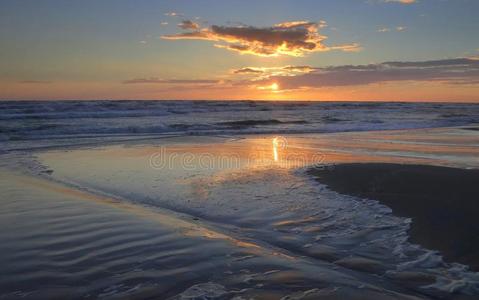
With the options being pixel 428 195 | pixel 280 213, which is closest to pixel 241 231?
pixel 280 213

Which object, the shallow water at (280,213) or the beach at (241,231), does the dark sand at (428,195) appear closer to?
the beach at (241,231)

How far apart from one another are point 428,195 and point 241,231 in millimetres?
3424

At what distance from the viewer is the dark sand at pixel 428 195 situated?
4.97m

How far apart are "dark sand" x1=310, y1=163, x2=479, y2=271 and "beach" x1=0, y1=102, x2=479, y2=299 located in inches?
0.9

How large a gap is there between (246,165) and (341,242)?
20.0ft

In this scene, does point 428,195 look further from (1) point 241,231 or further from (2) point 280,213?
(1) point 241,231

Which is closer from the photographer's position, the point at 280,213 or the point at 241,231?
the point at 241,231

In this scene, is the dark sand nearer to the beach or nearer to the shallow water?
the beach

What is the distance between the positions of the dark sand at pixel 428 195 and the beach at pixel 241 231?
2 centimetres

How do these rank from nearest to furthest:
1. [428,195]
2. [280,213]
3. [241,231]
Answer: [241,231] → [280,213] → [428,195]

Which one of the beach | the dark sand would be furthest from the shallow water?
the dark sand

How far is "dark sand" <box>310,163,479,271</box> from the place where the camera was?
16.3 ft

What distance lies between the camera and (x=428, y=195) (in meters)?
7.07

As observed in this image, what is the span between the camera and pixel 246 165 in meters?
10.9
